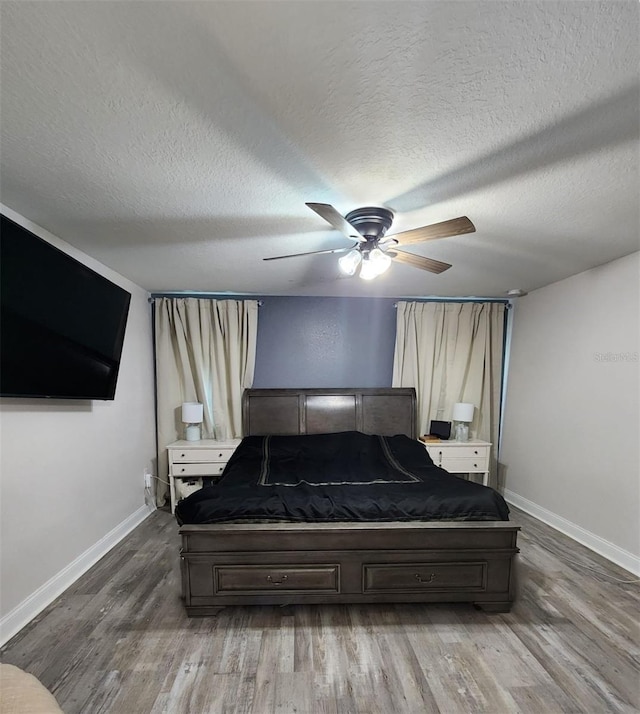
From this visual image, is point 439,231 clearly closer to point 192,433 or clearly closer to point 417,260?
point 417,260

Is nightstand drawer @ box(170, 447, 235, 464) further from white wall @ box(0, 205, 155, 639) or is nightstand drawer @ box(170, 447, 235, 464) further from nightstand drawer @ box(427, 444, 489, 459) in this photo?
nightstand drawer @ box(427, 444, 489, 459)

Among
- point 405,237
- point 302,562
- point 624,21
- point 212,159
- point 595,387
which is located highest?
point 624,21

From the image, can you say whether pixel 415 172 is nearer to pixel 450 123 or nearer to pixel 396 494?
pixel 450 123

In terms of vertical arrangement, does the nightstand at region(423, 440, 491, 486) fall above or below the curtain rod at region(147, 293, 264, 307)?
below

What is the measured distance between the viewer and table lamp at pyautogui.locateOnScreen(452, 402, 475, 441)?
3980 millimetres

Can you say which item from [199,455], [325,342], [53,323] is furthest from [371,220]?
[199,455]

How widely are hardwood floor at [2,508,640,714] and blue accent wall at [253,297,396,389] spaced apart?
237cm

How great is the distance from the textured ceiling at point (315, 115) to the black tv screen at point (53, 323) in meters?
0.30

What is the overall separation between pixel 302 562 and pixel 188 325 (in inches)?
112

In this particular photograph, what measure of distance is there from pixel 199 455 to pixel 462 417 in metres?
2.86

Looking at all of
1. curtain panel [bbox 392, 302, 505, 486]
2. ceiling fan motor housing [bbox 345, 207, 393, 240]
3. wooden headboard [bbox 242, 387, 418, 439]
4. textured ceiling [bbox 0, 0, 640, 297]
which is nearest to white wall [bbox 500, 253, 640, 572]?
curtain panel [bbox 392, 302, 505, 486]

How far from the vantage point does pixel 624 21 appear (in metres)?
0.95

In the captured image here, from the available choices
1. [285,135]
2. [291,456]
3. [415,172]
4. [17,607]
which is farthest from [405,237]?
[17,607]

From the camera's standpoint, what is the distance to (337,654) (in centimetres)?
185
